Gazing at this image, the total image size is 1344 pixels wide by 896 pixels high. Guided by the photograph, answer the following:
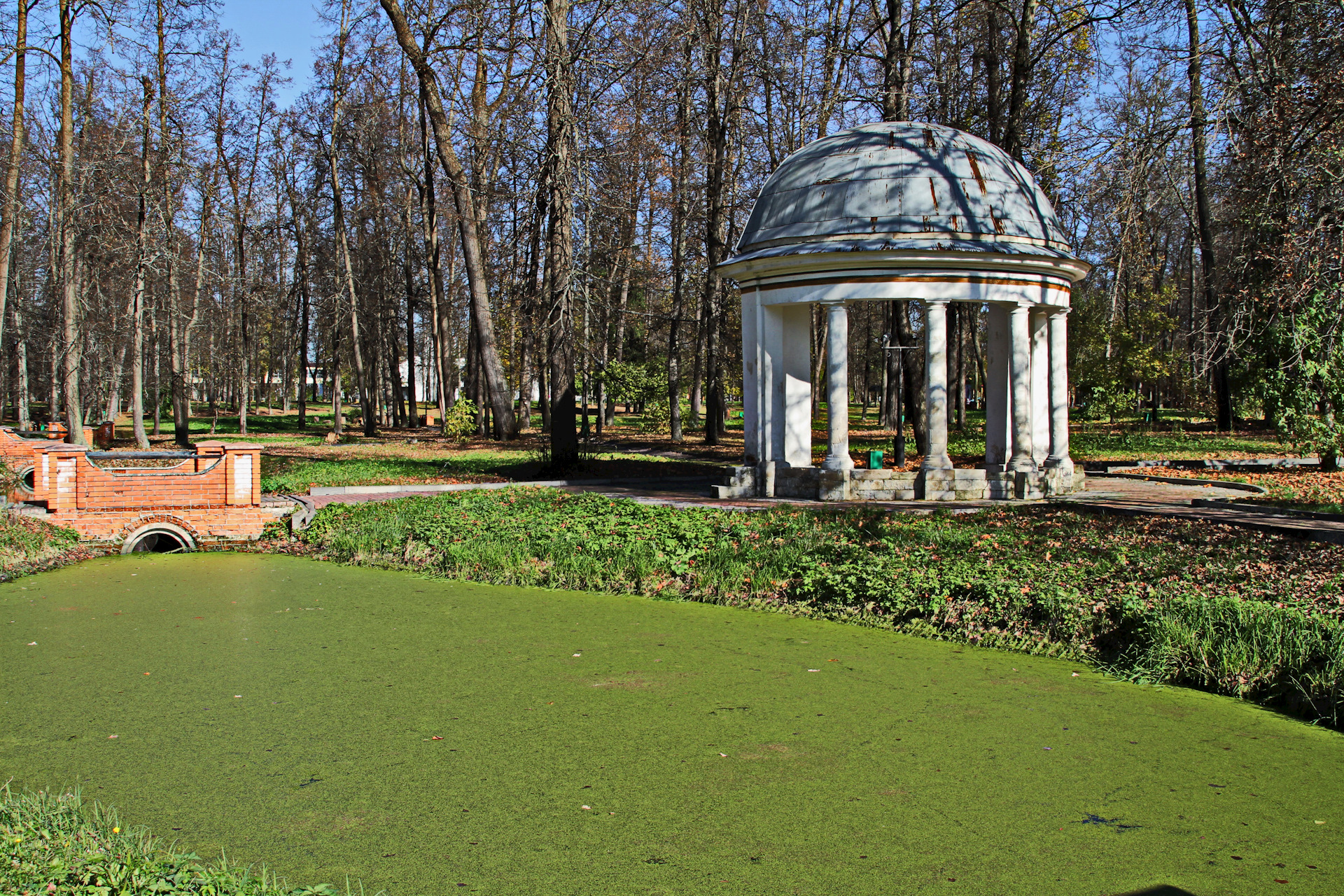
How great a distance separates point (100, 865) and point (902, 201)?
13.2m

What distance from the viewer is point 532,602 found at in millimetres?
9008

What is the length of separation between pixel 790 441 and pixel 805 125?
13.8 m

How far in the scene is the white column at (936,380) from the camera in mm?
14195

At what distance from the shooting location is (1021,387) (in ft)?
49.8

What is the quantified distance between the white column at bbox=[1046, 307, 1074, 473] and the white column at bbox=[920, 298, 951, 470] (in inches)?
75.5

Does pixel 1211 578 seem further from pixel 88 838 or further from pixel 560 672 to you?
pixel 88 838

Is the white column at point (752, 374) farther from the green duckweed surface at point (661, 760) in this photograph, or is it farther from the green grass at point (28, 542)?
the green grass at point (28, 542)

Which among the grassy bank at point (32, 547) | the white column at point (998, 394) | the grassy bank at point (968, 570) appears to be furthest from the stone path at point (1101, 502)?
the grassy bank at point (32, 547)

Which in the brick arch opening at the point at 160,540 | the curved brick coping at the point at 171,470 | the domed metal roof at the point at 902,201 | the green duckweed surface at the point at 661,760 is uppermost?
the domed metal roof at the point at 902,201

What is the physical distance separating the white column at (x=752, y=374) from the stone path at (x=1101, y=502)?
98 cm

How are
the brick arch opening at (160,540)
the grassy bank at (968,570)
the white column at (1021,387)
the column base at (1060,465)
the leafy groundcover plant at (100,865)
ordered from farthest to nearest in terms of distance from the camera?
the white column at (1021,387), the column base at (1060,465), the brick arch opening at (160,540), the grassy bank at (968,570), the leafy groundcover plant at (100,865)

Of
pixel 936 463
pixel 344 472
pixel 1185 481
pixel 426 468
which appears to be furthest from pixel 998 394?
pixel 344 472

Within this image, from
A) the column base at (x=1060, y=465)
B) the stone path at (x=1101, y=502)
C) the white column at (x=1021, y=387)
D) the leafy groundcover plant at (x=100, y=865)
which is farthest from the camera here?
the white column at (x=1021, y=387)

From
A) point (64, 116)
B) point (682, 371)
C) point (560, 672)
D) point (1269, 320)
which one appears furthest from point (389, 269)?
point (560, 672)
